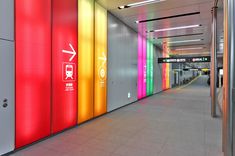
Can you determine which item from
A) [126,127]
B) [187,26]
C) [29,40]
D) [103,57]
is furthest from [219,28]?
[29,40]

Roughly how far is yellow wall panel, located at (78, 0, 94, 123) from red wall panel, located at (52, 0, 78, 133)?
21 centimetres

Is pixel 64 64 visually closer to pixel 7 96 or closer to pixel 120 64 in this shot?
pixel 7 96

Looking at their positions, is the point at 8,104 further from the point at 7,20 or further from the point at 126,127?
the point at 126,127

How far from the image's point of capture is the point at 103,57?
18.9ft

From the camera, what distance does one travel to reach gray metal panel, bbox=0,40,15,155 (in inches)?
110

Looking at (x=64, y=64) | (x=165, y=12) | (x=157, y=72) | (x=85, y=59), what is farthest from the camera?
(x=157, y=72)

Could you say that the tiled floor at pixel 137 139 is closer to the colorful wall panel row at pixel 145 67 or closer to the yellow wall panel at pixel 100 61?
the yellow wall panel at pixel 100 61

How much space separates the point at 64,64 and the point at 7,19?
4.99 ft

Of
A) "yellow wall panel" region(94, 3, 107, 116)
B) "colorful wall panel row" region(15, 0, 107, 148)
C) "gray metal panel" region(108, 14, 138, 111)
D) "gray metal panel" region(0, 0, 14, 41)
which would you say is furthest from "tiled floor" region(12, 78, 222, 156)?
"gray metal panel" region(0, 0, 14, 41)

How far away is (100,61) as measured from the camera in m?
5.60

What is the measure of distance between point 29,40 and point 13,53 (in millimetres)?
430

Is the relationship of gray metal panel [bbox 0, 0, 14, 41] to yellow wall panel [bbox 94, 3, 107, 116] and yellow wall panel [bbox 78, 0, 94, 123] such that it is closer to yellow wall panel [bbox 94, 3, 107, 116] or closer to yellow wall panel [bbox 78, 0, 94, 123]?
yellow wall panel [bbox 78, 0, 94, 123]

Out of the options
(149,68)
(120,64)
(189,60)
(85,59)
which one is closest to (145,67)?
(149,68)

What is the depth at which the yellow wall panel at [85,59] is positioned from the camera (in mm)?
4652
